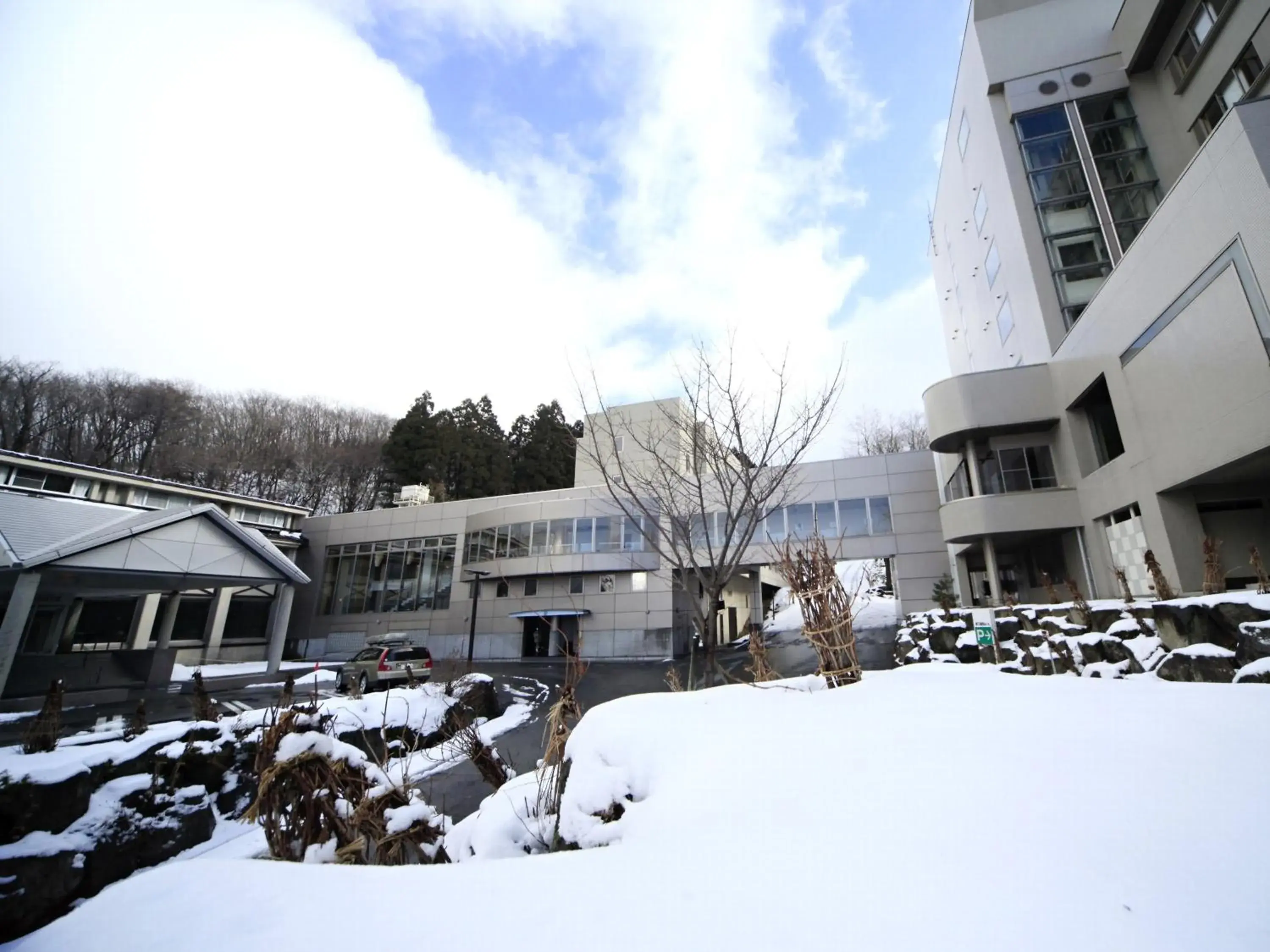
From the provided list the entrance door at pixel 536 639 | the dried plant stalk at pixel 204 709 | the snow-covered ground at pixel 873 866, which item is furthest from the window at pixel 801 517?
the snow-covered ground at pixel 873 866

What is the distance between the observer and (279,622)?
19.3 m

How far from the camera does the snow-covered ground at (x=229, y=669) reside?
66.8 ft

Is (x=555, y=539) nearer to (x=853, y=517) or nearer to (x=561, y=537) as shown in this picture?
(x=561, y=537)

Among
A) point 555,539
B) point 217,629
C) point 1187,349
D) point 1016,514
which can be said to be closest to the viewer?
point 1187,349

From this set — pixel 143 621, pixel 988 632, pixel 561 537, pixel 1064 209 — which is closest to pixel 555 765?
pixel 988 632

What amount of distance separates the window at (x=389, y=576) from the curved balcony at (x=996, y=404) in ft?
81.9

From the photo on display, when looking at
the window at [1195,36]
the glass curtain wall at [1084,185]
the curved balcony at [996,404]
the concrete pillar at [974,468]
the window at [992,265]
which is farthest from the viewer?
the window at [992,265]

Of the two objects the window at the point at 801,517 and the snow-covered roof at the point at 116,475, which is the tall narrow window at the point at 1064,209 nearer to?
the window at the point at 801,517

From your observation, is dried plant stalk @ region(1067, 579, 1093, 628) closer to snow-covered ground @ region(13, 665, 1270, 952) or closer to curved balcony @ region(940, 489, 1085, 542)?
snow-covered ground @ region(13, 665, 1270, 952)

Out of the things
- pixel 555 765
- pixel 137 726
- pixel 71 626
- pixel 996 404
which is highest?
pixel 996 404

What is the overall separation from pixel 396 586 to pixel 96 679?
14.3 m

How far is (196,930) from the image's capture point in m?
1.64

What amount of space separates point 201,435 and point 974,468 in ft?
146

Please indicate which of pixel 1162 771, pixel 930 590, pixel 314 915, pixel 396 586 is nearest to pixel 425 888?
pixel 314 915
